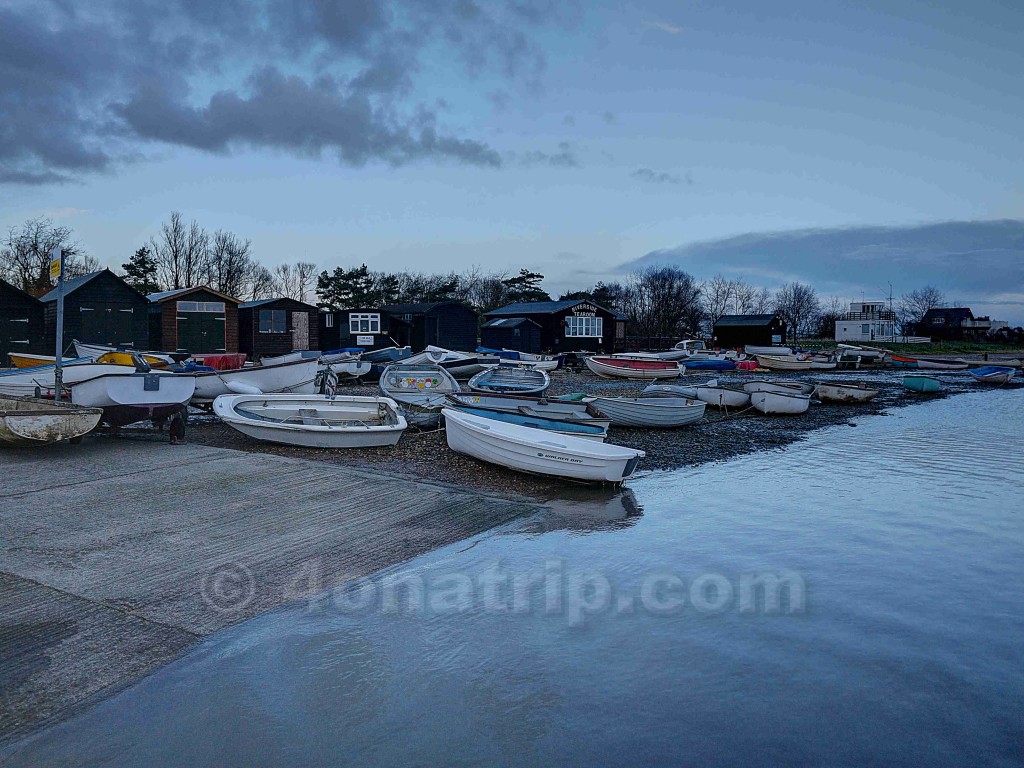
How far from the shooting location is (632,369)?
34.8m

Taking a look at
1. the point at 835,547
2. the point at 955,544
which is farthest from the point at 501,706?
the point at 955,544

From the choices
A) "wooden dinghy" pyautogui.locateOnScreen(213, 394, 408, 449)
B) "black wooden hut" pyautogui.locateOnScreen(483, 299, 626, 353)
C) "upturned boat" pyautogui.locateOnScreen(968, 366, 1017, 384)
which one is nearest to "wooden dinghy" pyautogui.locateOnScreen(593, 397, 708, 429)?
"wooden dinghy" pyautogui.locateOnScreen(213, 394, 408, 449)

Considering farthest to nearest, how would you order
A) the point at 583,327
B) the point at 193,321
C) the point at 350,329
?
the point at 583,327 < the point at 350,329 < the point at 193,321

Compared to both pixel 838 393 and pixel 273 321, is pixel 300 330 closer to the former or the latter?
pixel 273 321

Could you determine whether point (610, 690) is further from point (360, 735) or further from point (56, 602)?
point (56, 602)

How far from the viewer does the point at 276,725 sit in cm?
464

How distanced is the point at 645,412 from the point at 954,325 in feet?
316

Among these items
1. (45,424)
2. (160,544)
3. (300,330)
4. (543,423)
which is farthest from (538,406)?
(300,330)

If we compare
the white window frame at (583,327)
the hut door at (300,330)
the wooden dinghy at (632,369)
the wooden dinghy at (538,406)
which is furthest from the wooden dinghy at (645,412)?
the white window frame at (583,327)

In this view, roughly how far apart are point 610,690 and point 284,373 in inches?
621

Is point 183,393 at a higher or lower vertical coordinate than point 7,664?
higher

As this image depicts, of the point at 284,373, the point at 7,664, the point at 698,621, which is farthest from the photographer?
the point at 284,373

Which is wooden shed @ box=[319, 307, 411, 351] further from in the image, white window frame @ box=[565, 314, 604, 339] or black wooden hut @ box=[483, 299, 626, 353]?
white window frame @ box=[565, 314, 604, 339]

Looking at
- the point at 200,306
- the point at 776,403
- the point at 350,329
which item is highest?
the point at 200,306
